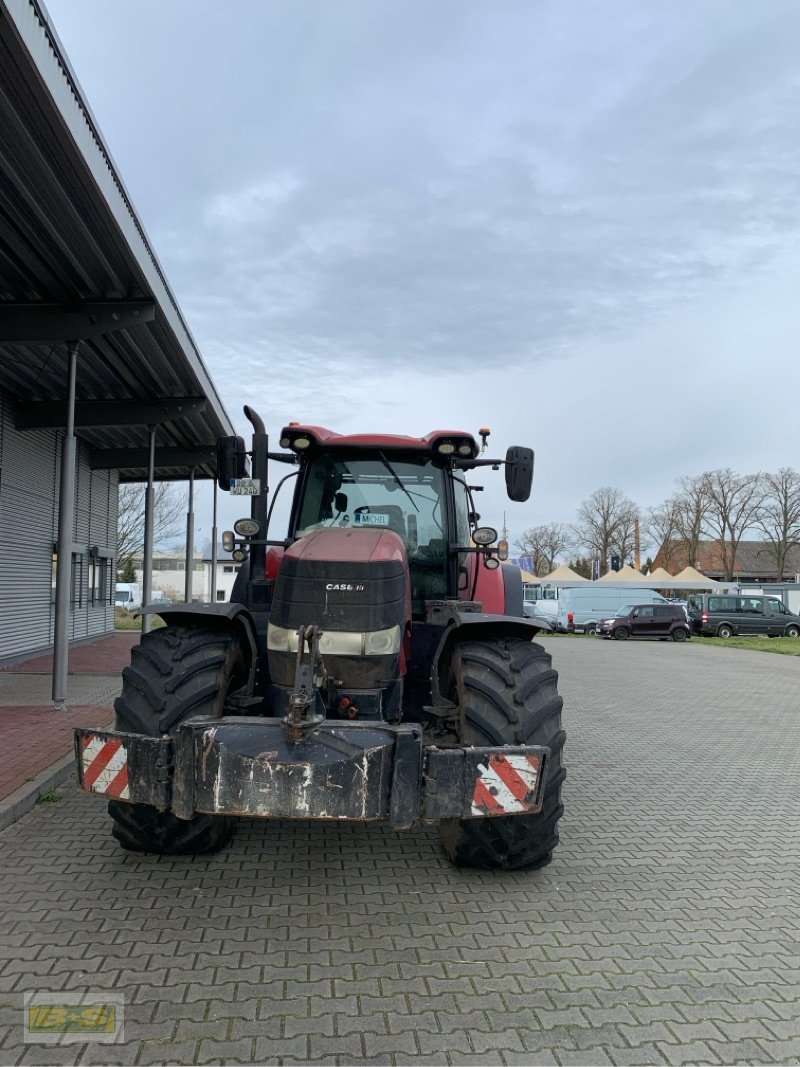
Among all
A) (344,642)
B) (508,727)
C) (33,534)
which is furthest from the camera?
(33,534)

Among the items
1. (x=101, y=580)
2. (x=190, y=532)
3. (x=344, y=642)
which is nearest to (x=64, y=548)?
(x=344, y=642)

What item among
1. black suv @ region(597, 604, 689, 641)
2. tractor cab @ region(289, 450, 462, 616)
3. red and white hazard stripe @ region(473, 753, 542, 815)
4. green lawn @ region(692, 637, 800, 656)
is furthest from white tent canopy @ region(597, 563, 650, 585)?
red and white hazard stripe @ region(473, 753, 542, 815)

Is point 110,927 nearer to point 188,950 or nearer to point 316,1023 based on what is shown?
point 188,950

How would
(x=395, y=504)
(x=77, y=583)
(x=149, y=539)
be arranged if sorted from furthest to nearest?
(x=77, y=583) < (x=149, y=539) < (x=395, y=504)

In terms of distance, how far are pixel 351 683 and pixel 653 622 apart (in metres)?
26.7

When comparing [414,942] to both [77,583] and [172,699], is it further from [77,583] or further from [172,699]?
[77,583]

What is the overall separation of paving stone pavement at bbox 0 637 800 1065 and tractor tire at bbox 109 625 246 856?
17 centimetres

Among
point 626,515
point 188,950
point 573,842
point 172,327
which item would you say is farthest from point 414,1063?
point 626,515

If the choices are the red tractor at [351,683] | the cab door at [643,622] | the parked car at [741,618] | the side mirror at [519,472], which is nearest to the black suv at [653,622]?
the cab door at [643,622]

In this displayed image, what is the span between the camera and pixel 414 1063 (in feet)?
8.49

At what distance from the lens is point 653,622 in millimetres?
28828

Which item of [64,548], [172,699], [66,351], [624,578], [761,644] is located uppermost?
[66,351]

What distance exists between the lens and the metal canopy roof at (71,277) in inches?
206

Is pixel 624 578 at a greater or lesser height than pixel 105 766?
greater
